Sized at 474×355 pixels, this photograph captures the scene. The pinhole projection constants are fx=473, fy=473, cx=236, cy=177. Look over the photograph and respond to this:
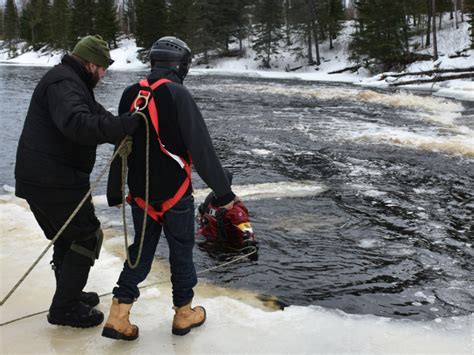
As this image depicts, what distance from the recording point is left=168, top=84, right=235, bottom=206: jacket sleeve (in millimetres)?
2965

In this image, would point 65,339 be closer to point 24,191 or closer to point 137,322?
point 137,322

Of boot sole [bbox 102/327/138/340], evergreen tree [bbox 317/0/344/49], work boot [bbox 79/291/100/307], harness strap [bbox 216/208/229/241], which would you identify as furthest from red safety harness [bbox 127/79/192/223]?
evergreen tree [bbox 317/0/344/49]

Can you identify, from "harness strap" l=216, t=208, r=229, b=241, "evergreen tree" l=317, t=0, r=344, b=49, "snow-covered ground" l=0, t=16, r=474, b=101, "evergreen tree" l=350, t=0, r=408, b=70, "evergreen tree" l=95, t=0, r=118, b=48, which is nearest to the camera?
"harness strap" l=216, t=208, r=229, b=241

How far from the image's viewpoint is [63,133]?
288 cm

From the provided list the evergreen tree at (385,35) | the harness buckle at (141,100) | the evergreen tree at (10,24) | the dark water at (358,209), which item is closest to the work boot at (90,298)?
the dark water at (358,209)

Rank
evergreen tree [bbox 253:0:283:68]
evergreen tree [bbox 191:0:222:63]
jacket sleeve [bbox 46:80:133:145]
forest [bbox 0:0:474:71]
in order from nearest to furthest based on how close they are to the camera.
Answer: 1. jacket sleeve [bbox 46:80:133:145]
2. forest [bbox 0:0:474:71]
3. evergreen tree [bbox 253:0:283:68]
4. evergreen tree [bbox 191:0:222:63]

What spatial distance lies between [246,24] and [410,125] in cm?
4436

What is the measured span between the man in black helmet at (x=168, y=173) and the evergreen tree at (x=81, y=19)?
7118 cm

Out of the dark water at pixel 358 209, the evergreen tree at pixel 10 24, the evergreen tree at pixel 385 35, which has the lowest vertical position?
the dark water at pixel 358 209

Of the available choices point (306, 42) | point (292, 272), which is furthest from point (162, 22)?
point (292, 272)

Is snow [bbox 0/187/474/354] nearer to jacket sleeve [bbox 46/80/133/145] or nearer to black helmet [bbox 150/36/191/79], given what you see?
jacket sleeve [bbox 46/80/133/145]

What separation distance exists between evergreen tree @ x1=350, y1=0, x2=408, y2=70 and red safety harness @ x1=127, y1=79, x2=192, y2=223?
37792mm

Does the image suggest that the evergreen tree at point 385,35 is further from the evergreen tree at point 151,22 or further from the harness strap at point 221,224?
the harness strap at point 221,224

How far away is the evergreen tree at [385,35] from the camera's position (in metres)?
38.1
